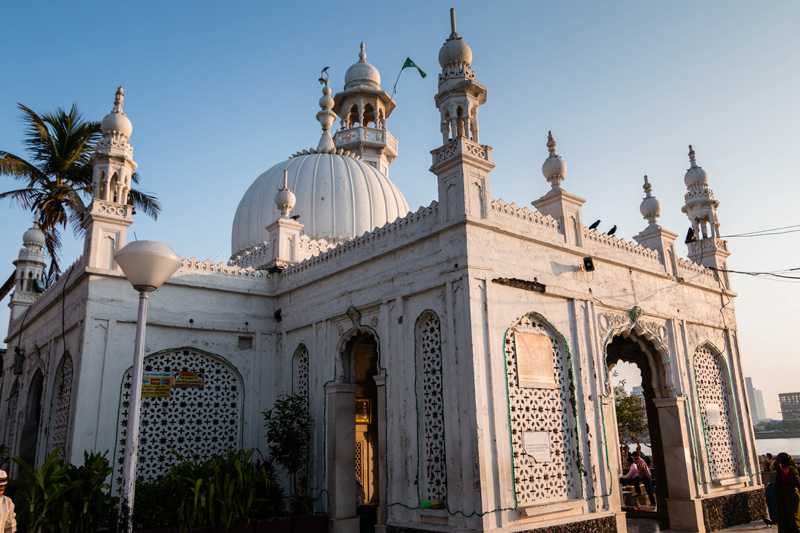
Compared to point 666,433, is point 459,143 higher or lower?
higher

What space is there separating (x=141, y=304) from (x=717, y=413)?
11.9 metres

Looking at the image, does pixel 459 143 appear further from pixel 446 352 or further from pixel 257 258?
pixel 257 258

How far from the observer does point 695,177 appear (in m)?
15.3

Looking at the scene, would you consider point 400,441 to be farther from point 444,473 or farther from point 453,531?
point 453,531

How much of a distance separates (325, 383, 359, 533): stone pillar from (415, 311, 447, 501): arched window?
2069 millimetres

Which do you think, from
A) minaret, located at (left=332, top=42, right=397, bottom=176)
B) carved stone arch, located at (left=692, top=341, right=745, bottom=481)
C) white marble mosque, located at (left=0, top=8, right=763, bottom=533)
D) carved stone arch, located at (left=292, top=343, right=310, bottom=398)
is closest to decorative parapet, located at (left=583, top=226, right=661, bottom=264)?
white marble mosque, located at (left=0, top=8, right=763, bottom=533)

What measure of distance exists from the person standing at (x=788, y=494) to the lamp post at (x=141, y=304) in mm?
7459

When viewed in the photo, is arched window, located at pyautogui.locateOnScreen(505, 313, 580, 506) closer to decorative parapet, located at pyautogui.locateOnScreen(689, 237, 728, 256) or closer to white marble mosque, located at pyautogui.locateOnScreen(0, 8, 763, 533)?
white marble mosque, located at pyautogui.locateOnScreen(0, 8, 763, 533)

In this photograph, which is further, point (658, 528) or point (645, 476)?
point (645, 476)

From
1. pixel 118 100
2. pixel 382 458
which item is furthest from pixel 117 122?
pixel 382 458

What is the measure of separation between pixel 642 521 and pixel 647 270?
5.32 meters

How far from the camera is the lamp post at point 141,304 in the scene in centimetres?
→ 591

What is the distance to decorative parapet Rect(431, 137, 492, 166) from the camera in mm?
9742

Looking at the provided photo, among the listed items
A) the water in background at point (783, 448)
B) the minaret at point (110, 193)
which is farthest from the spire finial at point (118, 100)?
the water in background at point (783, 448)
